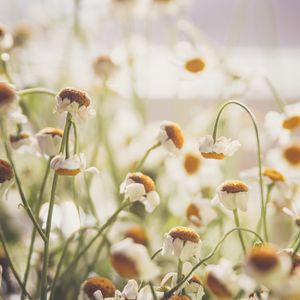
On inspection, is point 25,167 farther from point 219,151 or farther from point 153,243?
point 219,151

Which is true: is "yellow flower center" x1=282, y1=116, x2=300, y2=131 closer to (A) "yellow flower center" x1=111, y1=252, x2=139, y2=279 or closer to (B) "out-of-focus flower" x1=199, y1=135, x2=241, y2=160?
(B) "out-of-focus flower" x1=199, y1=135, x2=241, y2=160

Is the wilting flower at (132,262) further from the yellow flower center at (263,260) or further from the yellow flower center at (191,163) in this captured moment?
the yellow flower center at (191,163)

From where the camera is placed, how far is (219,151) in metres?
0.42

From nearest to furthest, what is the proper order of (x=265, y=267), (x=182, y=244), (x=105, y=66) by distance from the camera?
1. (x=265, y=267)
2. (x=182, y=244)
3. (x=105, y=66)

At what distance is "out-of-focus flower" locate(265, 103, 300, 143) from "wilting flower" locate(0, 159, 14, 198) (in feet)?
0.78

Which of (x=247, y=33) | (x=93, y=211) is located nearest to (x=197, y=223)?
(x=93, y=211)

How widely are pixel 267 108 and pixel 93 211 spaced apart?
906 millimetres

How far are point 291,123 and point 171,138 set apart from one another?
143mm

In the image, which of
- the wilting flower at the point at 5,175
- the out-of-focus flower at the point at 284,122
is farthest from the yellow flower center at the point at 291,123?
the wilting flower at the point at 5,175

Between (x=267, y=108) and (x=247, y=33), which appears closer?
(x=267, y=108)

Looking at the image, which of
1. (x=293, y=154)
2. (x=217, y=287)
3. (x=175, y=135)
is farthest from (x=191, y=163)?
(x=217, y=287)

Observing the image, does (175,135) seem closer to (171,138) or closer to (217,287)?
(171,138)

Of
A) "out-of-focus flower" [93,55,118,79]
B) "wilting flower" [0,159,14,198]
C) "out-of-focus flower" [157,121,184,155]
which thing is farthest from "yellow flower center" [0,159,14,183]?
"out-of-focus flower" [93,55,118,79]

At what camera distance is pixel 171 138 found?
463 mm
